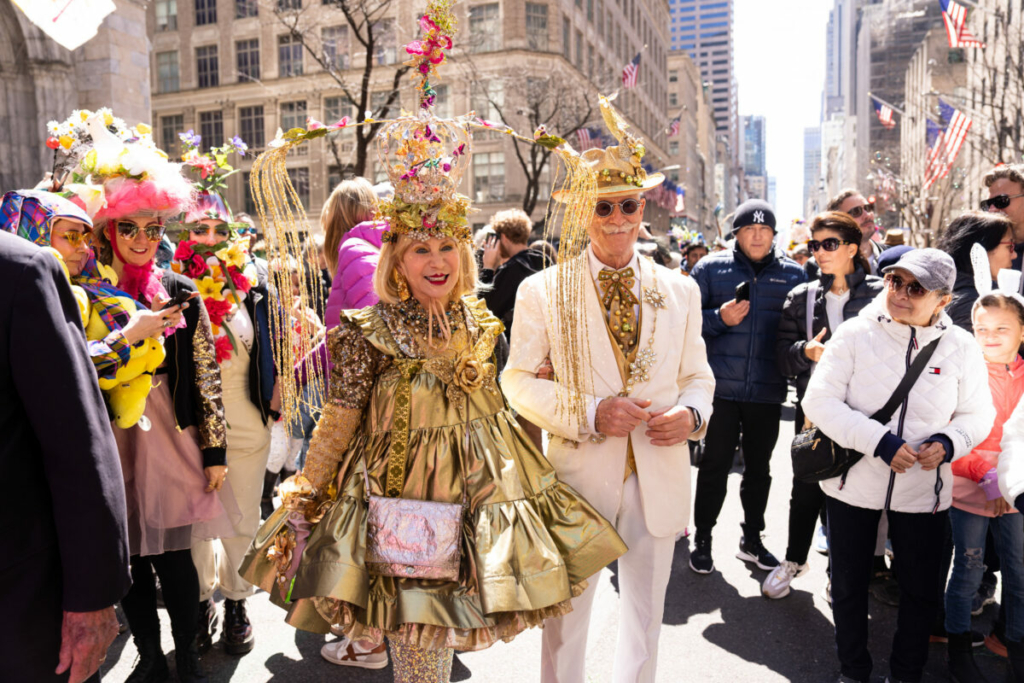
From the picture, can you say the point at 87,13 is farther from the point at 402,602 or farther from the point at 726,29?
the point at 726,29

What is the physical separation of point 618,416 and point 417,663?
111 cm

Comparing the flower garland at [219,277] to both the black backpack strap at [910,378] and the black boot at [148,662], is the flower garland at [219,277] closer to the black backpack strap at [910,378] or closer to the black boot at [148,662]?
the black boot at [148,662]

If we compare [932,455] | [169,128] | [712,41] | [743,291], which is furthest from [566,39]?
[712,41]

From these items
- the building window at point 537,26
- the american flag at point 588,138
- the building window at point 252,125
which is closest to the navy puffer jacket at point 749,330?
A: the american flag at point 588,138

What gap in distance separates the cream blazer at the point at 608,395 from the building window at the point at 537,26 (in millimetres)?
36432

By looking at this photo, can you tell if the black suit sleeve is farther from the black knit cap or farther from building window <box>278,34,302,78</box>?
building window <box>278,34,302,78</box>

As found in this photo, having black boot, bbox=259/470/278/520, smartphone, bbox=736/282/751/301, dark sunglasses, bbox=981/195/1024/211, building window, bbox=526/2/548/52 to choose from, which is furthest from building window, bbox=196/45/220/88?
dark sunglasses, bbox=981/195/1024/211

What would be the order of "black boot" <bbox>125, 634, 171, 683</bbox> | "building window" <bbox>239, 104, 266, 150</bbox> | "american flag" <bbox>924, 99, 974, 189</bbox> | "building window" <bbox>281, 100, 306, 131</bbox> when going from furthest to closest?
"building window" <bbox>239, 104, 266, 150</bbox> → "building window" <bbox>281, 100, 306, 131</bbox> → "american flag" <bbox>924, 99, 974, 189</bbox> → "black boot" <bbox>125, 634, 171, 683</bbox>

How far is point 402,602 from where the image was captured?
7.37 feet

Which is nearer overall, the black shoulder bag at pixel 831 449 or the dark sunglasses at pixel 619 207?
the dark sunglasses at pixel 619 207

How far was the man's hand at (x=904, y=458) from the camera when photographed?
3039 millimetres

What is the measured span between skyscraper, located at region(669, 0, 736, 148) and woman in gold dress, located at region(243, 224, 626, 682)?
636 ft

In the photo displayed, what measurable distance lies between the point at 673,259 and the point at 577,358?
816 centimetres

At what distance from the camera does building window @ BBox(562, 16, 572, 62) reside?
38250 mm
